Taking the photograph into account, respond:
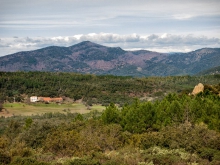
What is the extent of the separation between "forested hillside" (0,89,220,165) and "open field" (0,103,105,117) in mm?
37120

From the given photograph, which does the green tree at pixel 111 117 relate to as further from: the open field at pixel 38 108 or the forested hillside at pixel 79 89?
the forested hillside at pixel 79 89

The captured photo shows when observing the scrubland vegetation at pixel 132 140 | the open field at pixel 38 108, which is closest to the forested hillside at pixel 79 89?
the open field at pixel 38 108

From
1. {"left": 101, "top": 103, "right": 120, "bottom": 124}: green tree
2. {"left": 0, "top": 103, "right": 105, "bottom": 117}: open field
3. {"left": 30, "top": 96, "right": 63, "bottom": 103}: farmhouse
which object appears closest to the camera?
{"left": 101, "top": 103, "right": 120, "bottom": 124}: green tree

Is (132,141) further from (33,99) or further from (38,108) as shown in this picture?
(33,99)

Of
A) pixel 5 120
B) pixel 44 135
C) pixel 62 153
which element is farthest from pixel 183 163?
pixel 5 120

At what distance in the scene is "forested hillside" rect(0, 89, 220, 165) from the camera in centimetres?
2534

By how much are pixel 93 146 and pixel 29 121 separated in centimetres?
3208

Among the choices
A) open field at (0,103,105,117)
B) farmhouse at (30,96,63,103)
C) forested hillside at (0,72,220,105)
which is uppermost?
forested hillside at (0,72,220,105)

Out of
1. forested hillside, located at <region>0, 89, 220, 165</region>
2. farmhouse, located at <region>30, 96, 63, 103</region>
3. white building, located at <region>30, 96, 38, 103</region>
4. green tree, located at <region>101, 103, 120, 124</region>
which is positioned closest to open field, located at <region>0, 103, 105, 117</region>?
farmhouse, located at <region>30, 96, 63, 103</region>

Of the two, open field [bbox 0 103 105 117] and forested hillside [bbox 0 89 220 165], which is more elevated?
forested hillside [bbox 0 89 220 165]

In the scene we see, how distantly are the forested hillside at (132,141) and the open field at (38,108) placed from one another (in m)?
37.1

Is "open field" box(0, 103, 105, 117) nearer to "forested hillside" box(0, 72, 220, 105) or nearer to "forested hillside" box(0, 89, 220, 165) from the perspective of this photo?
"forested hillside" box(0, 72, 220, 105)

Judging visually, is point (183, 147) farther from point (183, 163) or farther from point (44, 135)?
point (44, 135)

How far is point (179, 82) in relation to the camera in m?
168
